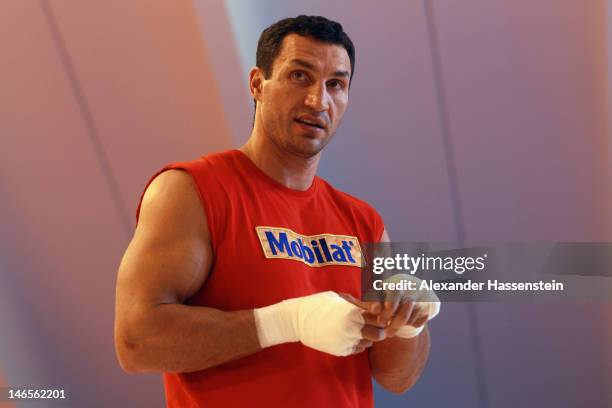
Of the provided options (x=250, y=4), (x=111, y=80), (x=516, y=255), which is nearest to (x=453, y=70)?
(x=250, y=4)

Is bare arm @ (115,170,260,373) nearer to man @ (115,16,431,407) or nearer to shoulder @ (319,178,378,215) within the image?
man @ (115,16,431,407)

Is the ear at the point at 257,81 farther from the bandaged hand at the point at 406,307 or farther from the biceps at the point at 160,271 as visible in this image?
the bandaged hand at the point at 406,307

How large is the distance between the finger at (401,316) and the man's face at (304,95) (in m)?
0.45

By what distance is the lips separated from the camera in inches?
55.6

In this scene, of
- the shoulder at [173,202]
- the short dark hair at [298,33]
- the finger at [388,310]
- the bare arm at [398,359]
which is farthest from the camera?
the short dark hair at [298,33]

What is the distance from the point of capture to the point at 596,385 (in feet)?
6.97

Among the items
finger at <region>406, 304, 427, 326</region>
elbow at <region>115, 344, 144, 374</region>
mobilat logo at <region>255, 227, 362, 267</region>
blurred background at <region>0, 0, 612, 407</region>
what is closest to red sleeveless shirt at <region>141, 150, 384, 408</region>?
mobilat logo at <region>255, 227, 362, 267</region>

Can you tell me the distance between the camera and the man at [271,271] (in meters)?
1.11

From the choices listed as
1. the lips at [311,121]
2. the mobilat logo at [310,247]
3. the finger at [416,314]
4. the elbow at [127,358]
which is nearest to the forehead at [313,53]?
the lips at [311,121]

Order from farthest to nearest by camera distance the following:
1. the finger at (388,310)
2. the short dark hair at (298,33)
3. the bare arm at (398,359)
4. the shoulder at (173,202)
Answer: the short dark hair at (298,33)
the bare arm at (398,359)
the shoulder at (173,202)
the finger at (388,310)

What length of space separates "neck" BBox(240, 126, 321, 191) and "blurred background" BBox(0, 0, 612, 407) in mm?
530

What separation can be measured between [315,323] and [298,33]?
2.22 feet

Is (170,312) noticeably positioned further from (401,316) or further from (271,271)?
(401,316)

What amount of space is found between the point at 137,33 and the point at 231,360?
1.09 metres
